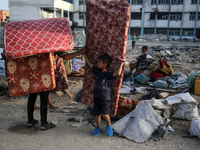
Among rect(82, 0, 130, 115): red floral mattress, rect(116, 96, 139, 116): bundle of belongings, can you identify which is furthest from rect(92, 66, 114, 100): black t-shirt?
rect(116, 96, 139, 116): bundle of belongings

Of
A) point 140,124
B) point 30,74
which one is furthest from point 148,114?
point 30,74

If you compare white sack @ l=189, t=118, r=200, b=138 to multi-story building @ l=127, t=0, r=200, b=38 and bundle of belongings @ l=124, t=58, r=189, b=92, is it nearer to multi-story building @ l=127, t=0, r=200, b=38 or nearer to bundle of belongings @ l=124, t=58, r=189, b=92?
bundle of belongings @ l=124, t=58, r=189, b=92

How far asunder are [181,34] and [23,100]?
30876mm

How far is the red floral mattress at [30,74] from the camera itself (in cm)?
254

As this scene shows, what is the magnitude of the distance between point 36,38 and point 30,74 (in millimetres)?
556

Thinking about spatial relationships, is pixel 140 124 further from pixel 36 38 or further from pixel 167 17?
pixel 167 17

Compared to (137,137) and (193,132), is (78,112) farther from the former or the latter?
(193,132)

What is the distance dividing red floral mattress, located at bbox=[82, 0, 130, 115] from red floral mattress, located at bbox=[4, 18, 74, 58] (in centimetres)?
47

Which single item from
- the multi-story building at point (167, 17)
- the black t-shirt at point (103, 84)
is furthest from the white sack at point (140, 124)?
the multi-story building at point (167, 17)

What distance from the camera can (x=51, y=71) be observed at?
265cm

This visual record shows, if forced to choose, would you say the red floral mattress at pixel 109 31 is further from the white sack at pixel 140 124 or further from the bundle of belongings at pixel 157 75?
the bundle of belongings at pixel 157 75

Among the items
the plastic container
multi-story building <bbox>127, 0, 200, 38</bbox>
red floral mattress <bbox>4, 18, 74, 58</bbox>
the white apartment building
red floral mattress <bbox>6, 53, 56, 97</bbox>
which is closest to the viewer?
red floral mattress <bbox>4, 18, 74, 58</bbox>

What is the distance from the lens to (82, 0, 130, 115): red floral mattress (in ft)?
8.63

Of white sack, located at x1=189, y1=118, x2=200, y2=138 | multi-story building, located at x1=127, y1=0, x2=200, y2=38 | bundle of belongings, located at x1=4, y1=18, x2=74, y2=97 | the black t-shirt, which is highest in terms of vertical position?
multi-story building, located at x1=127, y1=0, x2=200, y2=38
